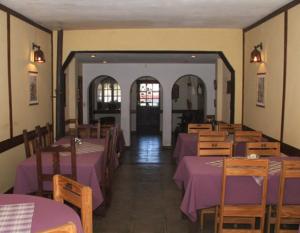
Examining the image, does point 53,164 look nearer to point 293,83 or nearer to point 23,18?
point 23,18

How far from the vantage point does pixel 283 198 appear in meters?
3.65

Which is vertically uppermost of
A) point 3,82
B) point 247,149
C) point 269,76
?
point 269,76

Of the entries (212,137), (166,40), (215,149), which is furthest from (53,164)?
(166,40)

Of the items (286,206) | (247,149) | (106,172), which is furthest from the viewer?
(106,172)

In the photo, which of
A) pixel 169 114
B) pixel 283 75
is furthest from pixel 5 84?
pixel 169 114

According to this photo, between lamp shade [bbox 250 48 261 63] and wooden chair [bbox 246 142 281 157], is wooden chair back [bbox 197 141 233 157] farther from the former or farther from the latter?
lamp shade [bbox 250 48 261 63]

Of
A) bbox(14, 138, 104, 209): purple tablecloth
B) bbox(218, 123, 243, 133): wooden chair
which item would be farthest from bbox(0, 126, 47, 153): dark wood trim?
bbox(218, 123, 243, 133): wooden chair

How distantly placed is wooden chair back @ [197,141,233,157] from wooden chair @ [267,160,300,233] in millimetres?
1149

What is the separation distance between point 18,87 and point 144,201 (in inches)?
101

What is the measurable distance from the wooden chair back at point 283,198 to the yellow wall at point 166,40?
4.27 meters

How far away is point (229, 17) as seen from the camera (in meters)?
6.11

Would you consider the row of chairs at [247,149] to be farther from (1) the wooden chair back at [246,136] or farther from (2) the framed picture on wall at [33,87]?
(2) the framed picture on wall at [33,87]

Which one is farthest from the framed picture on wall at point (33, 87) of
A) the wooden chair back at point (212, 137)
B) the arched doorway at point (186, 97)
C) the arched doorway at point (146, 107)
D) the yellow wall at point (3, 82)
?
the arched doorway at point (186, 97)

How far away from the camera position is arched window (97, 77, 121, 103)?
53.8 feet
